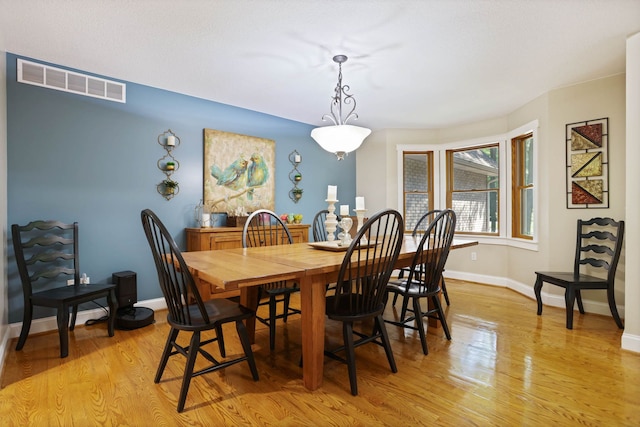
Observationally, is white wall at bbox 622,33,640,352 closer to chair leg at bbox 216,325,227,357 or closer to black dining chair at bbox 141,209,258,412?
black dining chair at bbox 141,209,258,412

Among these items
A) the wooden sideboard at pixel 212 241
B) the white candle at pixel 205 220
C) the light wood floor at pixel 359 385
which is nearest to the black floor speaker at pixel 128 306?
the light wood floor at pixel 359 385

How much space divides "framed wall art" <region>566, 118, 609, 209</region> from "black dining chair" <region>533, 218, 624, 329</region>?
24 centimetres

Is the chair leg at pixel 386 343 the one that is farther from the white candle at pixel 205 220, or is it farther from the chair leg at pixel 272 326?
the white candle at pixel 205 220

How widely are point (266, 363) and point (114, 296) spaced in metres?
1.66

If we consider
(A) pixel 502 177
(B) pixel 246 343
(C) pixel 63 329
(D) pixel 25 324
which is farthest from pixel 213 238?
(A) pixel 502 177

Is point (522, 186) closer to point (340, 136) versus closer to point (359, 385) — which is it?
point (340, 136)

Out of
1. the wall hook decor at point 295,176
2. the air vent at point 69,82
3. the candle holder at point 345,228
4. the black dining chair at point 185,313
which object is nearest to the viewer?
the black dining chair at point 185,313

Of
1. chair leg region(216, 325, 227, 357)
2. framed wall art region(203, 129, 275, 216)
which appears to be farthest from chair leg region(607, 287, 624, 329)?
framed wall art region(203, 129, 275, 216)

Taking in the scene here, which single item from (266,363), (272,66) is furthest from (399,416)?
(272,66)

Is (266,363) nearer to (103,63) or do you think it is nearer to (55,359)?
(55,359)

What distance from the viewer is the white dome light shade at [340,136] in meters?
2.72

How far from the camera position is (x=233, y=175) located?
13.9 ft

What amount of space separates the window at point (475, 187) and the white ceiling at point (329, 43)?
125 centimetres

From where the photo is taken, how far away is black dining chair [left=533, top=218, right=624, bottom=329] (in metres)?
3.06
